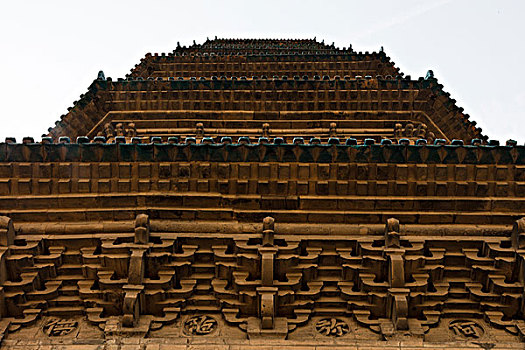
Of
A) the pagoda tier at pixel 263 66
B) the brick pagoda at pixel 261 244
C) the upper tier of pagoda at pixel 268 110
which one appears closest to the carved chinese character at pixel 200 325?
the brick pagoda at pixel 261 244

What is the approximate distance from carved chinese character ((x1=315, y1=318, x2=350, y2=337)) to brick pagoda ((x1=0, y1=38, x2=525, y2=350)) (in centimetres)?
4

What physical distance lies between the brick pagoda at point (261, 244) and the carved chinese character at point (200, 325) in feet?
0.14

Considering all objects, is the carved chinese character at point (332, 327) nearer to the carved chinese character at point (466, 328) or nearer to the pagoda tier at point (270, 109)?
the carved chinese character at point (466, 328)

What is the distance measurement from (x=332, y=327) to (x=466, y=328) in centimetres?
352

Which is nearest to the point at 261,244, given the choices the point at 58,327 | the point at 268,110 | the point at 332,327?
the point at 332,327

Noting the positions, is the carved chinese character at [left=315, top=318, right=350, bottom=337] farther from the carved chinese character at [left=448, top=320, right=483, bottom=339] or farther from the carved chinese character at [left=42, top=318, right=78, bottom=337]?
A: the carved chinese character at [left=42, top=318, right=78, bottom=337]

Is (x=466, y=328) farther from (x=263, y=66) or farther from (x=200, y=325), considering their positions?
(x=263, y=66)

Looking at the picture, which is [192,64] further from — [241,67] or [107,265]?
[107,265]

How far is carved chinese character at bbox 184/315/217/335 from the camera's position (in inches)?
416

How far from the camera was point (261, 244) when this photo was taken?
38.5ft

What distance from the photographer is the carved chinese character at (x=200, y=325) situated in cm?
1056

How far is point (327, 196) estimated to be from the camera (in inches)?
501

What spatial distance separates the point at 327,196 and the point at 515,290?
562cm

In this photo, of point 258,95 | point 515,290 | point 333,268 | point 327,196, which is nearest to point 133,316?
point 333,268
